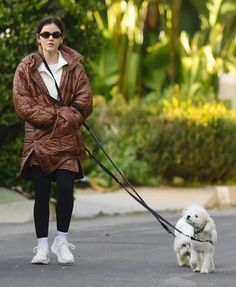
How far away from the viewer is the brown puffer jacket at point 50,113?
7.47 meters

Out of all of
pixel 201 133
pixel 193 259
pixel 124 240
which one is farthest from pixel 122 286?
pixel 201 133

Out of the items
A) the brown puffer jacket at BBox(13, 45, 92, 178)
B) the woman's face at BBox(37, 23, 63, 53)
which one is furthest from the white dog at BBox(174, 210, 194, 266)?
the woman's face at BBox(37, 23, 63, 53)

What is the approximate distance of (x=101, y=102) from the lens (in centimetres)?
1766

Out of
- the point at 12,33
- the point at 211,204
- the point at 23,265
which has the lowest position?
the point at 211,204

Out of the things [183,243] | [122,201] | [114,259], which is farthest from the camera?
[122,201]

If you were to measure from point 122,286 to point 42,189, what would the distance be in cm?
120

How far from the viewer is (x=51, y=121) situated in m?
7.45

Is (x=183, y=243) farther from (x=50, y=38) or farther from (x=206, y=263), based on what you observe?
(x=50, y=38)

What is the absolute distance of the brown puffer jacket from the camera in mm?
7473

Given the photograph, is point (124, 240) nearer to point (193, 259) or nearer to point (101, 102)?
point (193, 259)

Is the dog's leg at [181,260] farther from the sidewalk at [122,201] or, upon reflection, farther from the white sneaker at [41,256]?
the sidewalk at [122,201]

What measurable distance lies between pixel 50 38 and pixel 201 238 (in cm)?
181

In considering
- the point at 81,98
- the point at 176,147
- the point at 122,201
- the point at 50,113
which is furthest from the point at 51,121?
the point at 176,147

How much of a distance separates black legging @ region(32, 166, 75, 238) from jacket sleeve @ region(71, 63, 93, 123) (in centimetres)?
44
